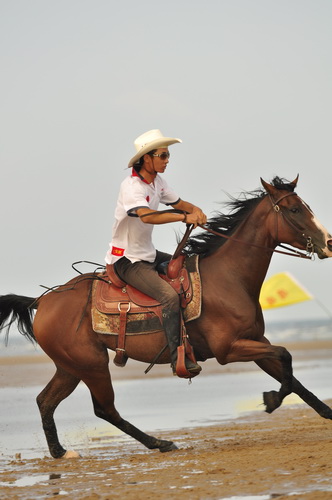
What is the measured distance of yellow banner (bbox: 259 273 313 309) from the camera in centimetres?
1864

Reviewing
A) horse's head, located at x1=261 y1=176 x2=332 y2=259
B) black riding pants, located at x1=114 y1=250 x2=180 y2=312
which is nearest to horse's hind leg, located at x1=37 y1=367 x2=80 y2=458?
black riding pants, located at x1=114 y1=250 x2=180 y2=312

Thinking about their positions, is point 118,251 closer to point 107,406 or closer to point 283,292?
point 107,406

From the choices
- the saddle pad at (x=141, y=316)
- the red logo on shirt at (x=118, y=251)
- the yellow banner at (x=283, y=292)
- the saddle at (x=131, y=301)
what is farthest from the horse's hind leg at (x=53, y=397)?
the yellow banner at (x=283, y=292)

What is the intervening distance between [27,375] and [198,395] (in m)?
9.33

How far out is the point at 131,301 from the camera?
963 cm

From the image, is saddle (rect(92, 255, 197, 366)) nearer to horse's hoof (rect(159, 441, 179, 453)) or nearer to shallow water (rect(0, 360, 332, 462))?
horse's hoof (rect(159, 441, 179, 453))

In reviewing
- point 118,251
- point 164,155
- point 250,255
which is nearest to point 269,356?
point 250,255

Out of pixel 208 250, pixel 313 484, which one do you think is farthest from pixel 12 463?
pixel 313 484

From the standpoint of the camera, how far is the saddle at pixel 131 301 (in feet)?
31.0

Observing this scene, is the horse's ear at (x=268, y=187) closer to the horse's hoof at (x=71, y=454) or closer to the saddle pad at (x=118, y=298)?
the saddle pad at (x=118, y=298)

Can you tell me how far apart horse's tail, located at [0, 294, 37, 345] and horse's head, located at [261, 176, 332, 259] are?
3137mm

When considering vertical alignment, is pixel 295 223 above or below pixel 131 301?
above

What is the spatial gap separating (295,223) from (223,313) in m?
1.17

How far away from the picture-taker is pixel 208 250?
32.3 feet
